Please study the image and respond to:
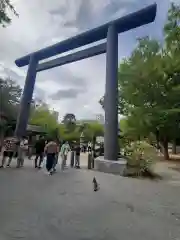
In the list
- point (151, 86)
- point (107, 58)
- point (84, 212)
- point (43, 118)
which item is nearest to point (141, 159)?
point (107, 58)

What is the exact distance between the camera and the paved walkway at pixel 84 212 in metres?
4.43

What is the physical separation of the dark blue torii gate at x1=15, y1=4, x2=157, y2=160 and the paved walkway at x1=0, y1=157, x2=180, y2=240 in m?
5.49

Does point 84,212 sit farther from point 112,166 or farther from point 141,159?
point 141,159

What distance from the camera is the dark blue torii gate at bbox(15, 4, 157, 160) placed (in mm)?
14250

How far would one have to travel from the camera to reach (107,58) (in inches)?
595

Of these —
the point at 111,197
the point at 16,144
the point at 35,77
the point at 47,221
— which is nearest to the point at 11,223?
the point at 47,221

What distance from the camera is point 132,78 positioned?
77.0ft

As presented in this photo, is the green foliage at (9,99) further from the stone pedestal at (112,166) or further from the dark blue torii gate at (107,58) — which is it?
the stone pedestal at (112,166)

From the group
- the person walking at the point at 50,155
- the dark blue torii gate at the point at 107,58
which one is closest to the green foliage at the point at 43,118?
the dark blue torii gate at the point at 107,58

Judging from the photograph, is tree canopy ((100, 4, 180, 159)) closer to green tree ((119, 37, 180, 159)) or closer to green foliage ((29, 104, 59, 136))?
green tree ((119, 37, 180, 159))

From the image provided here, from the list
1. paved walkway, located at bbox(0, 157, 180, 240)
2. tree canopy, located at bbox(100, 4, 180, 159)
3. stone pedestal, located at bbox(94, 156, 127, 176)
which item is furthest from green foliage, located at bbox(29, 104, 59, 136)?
paved walkway, located at bbox(0, 157, 180, 240)

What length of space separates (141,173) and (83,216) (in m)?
7.79

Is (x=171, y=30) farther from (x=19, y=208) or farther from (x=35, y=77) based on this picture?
(x=19, y=208)

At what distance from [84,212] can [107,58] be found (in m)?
10.7
